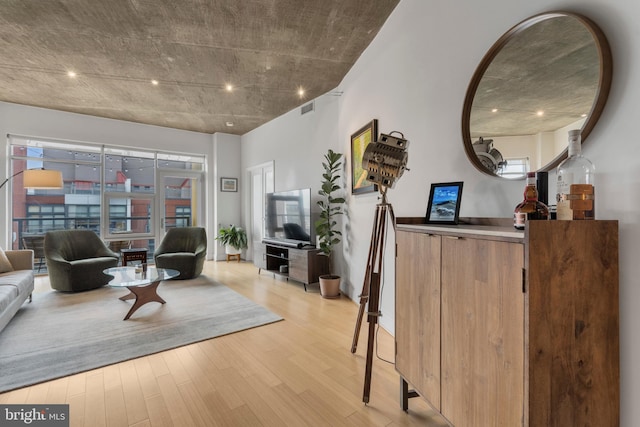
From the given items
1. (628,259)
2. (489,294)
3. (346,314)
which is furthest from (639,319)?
(346,314)

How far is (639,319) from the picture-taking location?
96 cm

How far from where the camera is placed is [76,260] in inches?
168

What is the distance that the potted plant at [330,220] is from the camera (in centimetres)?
379

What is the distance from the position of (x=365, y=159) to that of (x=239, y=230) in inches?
207

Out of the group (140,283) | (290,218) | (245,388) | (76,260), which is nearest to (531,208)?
(245,388)

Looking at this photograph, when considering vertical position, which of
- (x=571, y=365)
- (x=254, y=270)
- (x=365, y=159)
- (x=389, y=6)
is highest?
(x=389, y=6)

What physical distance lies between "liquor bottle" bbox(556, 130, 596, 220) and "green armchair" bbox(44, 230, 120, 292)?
517cm

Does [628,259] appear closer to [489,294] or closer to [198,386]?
[489,294]

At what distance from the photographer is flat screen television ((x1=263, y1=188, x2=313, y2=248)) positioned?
14.6 ft

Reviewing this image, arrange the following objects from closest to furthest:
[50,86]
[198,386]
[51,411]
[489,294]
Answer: [489,294]
[51,411]
[198,386]
[50,86]

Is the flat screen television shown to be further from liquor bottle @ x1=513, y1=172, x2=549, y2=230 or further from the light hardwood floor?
liquor bottle @ x1=513, y1=172, x2=549, y2=230

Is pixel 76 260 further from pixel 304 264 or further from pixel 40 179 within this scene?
pixel 304 264

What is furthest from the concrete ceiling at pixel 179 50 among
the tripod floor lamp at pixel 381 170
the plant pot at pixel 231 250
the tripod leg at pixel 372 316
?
the plant pot at pixel 231 250

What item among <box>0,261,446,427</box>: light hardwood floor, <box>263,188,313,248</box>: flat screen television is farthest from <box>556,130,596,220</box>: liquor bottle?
<box>263,188,313,248</box>: flat screen television
